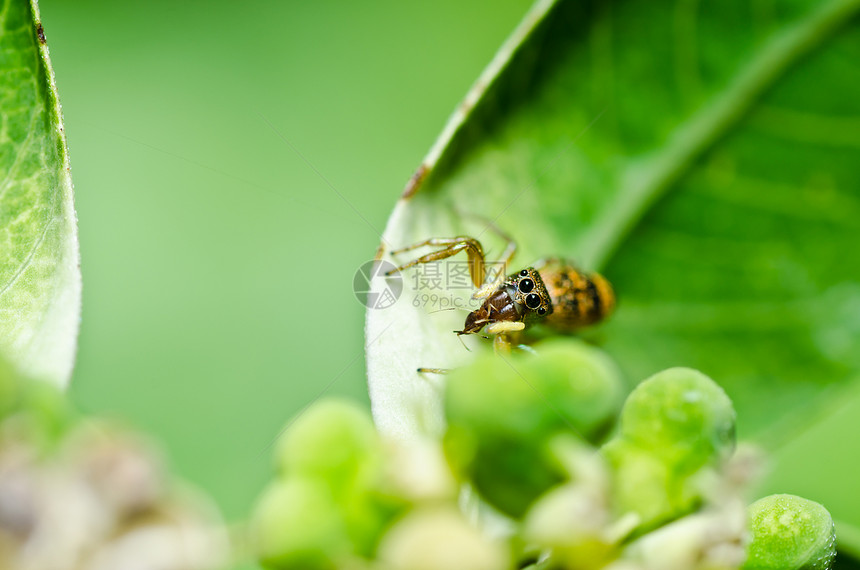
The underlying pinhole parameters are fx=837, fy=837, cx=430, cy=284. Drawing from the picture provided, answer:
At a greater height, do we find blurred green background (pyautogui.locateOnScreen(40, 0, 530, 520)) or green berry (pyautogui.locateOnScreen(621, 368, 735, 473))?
blurred green background (pyautogui.locateOnScreen(40, 0, 530, 520))

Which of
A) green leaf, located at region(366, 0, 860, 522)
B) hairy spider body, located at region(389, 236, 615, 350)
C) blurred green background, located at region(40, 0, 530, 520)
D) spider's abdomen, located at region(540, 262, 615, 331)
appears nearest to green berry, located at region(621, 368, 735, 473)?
green leaf, located at region(366, 0, 860, 522)

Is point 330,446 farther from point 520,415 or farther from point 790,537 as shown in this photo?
point 790,537

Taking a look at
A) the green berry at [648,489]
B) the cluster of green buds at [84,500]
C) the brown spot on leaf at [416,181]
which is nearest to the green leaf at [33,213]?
the cluster of green buds at [84,500]

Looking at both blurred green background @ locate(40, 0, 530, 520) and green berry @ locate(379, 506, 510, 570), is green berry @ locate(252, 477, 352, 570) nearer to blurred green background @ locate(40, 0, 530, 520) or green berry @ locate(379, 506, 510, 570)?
green berry @ locate(379, 506, 510, 570)

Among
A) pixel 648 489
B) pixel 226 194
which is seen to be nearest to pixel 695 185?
pixel 648 489

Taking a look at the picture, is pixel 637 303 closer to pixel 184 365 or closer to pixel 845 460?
pixel 845 460
